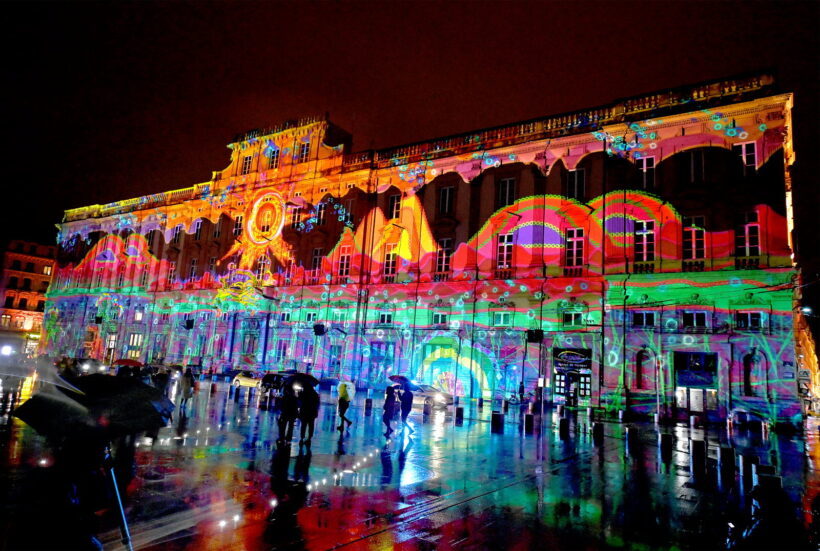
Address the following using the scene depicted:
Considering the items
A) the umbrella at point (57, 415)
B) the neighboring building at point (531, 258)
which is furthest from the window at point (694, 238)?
the umbrella at point (57, 415)

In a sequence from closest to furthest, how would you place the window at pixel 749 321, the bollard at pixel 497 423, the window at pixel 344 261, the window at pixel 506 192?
the bollard at pixel 497 423, the window at pixel 749 321, the window at pixel 506 192, the window at pixel 344 261

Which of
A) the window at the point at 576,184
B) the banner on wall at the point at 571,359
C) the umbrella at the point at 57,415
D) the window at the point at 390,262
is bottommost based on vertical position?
the umbrella at the point at 57,415

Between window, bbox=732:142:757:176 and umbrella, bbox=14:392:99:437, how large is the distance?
28.9m

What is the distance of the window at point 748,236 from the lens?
81.7 feet

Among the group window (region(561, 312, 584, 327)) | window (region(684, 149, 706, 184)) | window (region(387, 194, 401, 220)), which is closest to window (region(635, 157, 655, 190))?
window (region(684, 149, 706, 184))

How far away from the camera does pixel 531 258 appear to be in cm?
3038

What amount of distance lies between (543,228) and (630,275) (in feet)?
18.7

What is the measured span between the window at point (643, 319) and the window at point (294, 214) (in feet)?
83.1

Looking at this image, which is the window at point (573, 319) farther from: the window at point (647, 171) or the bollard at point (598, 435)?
the bollard at point (598, 435)

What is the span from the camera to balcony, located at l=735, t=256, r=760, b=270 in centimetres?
2450

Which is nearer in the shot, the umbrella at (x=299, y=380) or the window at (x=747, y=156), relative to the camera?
the umbrella at (x=299, y=380)

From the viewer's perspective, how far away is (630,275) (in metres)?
26.8

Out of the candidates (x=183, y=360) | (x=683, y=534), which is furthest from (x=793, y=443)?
(x=183, y=360)

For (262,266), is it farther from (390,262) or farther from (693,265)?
(693,265)
